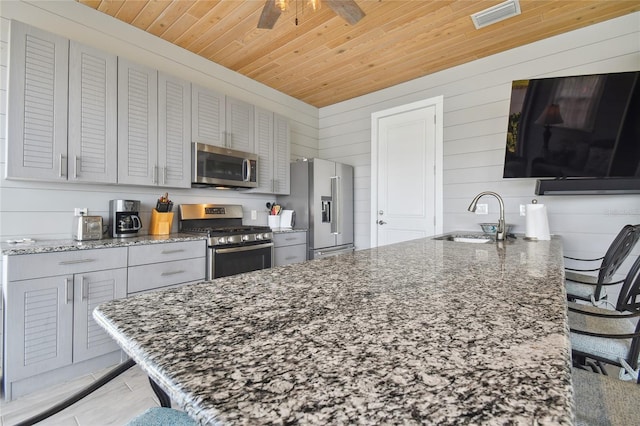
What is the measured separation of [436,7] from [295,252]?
105 inches

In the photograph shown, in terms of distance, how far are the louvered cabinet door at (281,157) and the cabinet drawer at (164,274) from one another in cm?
141

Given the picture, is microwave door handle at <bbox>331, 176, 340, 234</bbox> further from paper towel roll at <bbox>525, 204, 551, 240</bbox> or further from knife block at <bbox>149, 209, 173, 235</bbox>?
paper towel roll at <bbox>525, 204, 551, 240</bbox>

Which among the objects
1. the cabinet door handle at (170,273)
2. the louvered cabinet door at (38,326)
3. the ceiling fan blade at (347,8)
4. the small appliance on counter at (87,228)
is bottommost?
the louvered cabinet door at (38,326)

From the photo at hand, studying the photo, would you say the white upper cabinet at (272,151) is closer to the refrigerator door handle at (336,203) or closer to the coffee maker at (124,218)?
the refrigerator door handle at (336,203)

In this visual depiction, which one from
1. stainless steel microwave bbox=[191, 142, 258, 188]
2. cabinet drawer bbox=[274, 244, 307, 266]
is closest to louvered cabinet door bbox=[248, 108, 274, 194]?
stainless steel microwave bbox=[191, 142, 258, 188]

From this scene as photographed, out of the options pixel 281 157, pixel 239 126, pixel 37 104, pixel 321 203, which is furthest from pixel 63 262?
pixel 321 203

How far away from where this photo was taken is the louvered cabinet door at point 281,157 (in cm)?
366

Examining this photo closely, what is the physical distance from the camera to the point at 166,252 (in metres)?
2.40

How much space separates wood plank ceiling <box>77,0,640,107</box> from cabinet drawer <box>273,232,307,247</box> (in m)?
1.89

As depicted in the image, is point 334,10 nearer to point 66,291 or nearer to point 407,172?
point 407,172

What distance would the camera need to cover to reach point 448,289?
792 mm

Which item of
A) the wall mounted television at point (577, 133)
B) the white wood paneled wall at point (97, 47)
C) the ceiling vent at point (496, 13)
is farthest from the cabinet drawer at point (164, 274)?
the ceiling vent at point (496, 13)

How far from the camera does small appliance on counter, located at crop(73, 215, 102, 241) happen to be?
7.35 feet

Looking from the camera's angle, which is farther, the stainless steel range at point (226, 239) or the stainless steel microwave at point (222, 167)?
the stainless steel microwave at point (222, 167)
